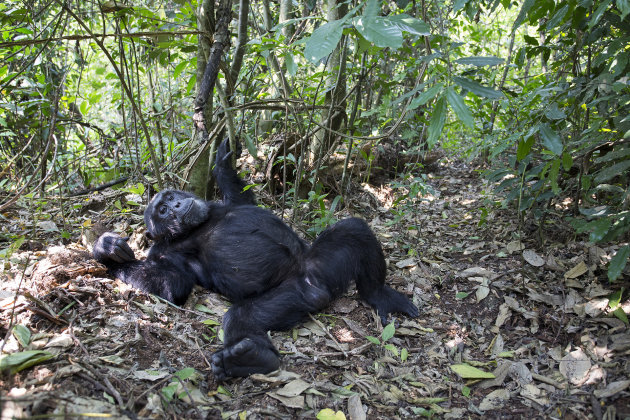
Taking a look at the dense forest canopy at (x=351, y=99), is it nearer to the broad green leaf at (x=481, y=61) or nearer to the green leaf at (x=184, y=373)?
the broad green leaf at (x=481, y=61)

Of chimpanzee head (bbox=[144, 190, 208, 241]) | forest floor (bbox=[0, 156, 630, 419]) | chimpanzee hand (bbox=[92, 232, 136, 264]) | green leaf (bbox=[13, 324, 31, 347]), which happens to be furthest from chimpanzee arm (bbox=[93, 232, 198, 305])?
green leaf (bbox=[13, 324, 31, 347])

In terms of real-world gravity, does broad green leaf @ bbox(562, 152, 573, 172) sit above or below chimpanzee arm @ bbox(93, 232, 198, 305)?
above

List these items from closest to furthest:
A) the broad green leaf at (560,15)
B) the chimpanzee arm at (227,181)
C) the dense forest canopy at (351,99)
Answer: the dense forest canopy at (351,99) < the broad green leaf at (560,15) < the chimpanzee arm at (227,181)

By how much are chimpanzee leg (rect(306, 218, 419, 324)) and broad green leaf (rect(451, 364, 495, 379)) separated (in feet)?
2.82

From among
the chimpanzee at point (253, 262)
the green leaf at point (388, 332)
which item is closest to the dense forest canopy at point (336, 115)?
the chimpanzee at point (253, 262)

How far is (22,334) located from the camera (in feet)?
9.12

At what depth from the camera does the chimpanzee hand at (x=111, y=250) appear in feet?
13.6

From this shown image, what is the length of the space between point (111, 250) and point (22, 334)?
143 centimetres

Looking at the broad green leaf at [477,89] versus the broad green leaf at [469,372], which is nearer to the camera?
the broad green leaf at [477,89]

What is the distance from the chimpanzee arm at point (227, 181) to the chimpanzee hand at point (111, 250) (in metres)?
1.35

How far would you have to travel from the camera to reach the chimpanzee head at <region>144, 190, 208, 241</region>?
14.9 feet

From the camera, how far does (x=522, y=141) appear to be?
3582 mm

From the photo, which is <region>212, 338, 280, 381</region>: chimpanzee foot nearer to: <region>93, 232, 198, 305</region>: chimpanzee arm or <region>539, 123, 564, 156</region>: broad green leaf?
<region>93, 232, 198, 305</region>: chimpanzee arm

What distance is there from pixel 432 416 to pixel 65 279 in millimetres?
3199
